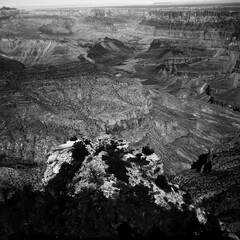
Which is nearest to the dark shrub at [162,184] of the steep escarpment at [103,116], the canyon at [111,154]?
the canyon at [111,154]

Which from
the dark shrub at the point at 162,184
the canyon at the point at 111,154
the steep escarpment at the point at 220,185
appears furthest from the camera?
the dark shrub at the point at 162,184

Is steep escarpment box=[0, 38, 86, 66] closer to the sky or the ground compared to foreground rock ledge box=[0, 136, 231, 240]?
closer to the ground

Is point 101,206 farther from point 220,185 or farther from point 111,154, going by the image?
point 220,185

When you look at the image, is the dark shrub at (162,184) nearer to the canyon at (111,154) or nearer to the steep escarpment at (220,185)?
the canyon at (111,154)

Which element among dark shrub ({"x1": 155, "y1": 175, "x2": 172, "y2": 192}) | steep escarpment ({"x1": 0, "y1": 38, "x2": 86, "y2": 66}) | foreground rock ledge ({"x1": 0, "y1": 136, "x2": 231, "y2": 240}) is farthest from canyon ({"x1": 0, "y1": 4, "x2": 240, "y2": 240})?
steep escarpment ({"x1": 0, "y1": 38, "x2": 86, "y2": 66})

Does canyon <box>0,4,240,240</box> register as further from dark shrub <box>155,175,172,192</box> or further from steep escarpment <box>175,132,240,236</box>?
dark shrub <box>155,175,172,192</box>

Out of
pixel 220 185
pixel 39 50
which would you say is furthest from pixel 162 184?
pixel 39 50

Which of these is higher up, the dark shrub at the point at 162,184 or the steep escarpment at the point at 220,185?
the dark shrub at the point at 162,184

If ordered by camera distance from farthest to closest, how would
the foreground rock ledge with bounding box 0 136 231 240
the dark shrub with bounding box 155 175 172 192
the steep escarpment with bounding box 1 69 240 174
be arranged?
1. the steep escarpment with bounding box 1 69 240 174
2. the dark shrub with bounding box 155 175 172 192
3. the foreground rock ledge with bounding box 0 136 231 240
